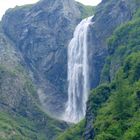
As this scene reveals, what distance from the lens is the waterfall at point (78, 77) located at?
170m

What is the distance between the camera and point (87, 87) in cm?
17012

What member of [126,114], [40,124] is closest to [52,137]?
[40,124]

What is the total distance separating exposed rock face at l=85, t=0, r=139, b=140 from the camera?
560 ft

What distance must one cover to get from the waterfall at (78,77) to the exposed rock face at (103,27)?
7.59 feet

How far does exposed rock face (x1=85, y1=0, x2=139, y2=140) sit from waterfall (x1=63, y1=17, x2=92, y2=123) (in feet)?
7.59

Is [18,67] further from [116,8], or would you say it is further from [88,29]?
[116,8]

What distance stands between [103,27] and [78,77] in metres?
18.0

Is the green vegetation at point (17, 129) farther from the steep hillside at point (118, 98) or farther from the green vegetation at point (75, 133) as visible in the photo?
the steep hillside at point (118, 98)

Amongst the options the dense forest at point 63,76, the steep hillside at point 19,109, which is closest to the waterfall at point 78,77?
the dense forest at point 63,76

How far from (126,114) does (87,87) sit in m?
78.5

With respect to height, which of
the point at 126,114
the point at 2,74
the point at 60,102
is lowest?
the point at 60,102

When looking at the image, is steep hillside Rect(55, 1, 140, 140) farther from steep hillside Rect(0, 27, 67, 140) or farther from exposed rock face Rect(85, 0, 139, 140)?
steep hillside Rect(0, 27, 67, 140)

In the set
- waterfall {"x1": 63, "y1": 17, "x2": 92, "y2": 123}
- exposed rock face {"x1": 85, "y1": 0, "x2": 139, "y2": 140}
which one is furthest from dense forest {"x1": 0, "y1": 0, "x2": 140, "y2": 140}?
waterfall {"x1": 63, "y1": 17, "x2": 92, "y2": 123}

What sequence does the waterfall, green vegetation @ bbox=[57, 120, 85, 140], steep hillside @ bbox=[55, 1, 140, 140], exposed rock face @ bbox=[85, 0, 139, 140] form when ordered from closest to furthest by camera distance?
steep hillside @ bbox=[55, 1, 140, 140], green vegetation @ bbox=[57, 120, 85, 140], the waterfall, exposed rock face @ bbox=[85, 0, 139, 140]
